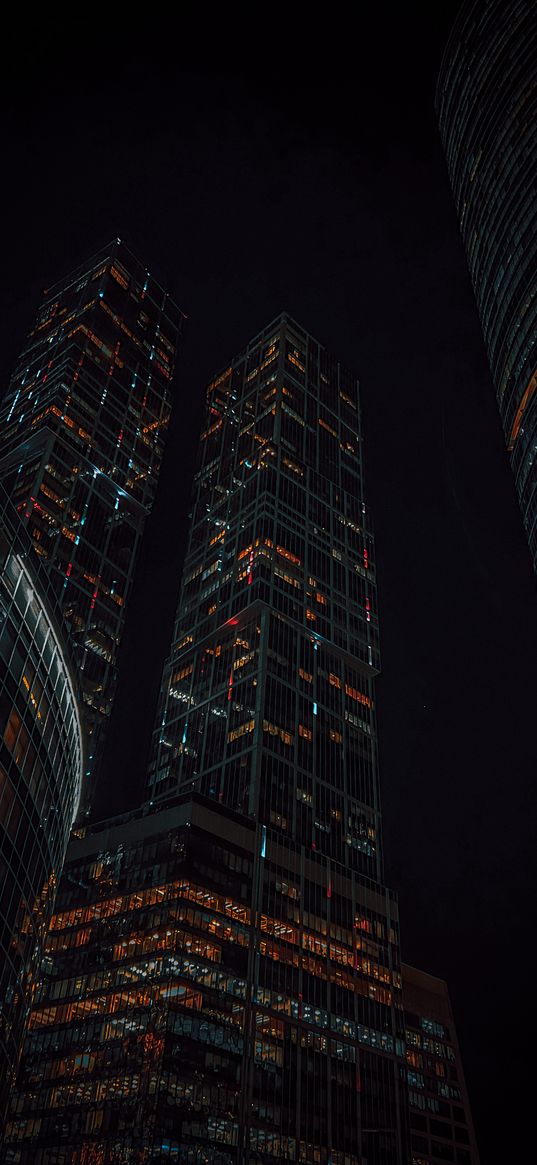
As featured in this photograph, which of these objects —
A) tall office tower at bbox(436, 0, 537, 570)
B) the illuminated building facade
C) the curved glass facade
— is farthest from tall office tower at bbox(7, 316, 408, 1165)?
the curved glass facade

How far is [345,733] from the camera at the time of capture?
157 m

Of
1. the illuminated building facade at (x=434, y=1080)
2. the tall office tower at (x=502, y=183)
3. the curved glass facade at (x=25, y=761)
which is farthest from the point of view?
the illuminated building facade at (x=434, y=1080)

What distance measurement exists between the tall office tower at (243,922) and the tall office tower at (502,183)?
5368 centimetres

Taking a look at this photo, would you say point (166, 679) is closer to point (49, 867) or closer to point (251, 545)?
point (251, 545)

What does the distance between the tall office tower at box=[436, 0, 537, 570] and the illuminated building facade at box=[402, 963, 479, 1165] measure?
8270 cm

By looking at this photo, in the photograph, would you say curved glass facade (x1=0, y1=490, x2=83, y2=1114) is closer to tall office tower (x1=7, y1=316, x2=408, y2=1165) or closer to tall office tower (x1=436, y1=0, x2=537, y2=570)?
tall office tower (x1=7, y1=316, x2=408, y2=1165)

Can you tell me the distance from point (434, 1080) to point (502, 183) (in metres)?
135

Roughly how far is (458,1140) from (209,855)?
67562 millimetres

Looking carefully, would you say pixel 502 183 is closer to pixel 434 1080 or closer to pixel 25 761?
pixel 25 761

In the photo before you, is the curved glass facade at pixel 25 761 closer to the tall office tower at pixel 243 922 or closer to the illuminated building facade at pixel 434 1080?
the tall office tower at pixel 243 922

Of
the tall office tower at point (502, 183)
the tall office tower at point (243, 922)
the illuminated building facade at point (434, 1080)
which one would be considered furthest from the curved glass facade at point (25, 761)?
the illuminated building facade at point (434, 1080)

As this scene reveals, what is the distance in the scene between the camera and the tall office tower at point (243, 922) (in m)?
101

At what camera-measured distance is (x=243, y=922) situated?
11688 centimetres

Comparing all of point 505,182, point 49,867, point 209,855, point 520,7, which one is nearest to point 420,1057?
A: point 209,855
